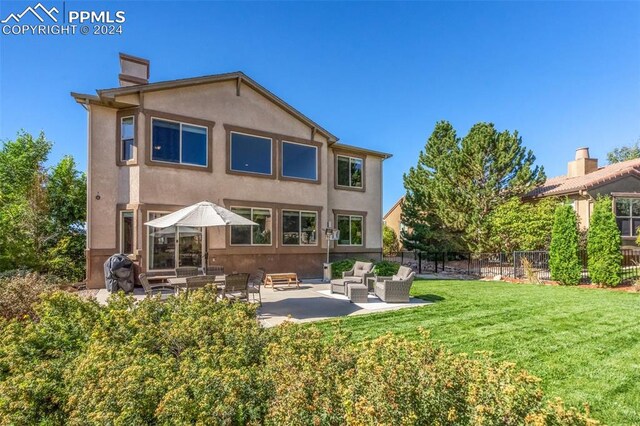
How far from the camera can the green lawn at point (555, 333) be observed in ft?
14.2

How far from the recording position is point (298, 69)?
1798 centimetres

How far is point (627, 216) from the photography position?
19.2 m

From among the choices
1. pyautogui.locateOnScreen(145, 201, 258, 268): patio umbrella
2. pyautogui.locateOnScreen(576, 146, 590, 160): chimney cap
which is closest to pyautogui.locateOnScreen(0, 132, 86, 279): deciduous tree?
pyautogui.locateOnScreen(145, 201, 258, 268): patio umbrella

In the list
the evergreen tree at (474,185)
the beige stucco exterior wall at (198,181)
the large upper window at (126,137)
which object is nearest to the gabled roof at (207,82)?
the beige stucco exterior wall at (198,181)

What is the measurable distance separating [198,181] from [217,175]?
0.82 metres

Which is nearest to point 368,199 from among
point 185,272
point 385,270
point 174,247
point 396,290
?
point 385,270

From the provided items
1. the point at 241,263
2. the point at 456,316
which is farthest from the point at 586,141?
the point at 241,263

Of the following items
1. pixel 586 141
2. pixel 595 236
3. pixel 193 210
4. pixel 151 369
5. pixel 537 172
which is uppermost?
pixel 586 141

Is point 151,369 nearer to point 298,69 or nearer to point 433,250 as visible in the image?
point 298,69

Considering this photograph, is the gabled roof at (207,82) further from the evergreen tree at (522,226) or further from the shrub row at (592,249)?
the shrub row at (592,249)

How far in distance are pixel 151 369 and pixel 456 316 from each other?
23.7 ft

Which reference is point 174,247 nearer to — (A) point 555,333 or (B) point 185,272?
(B) point 185,272

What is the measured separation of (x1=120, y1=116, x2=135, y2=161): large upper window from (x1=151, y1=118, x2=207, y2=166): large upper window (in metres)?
0.78

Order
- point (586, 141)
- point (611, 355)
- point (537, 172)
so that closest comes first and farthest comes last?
1. point (611, 355)
2. point (537, 172)
3. point (586, 141)
